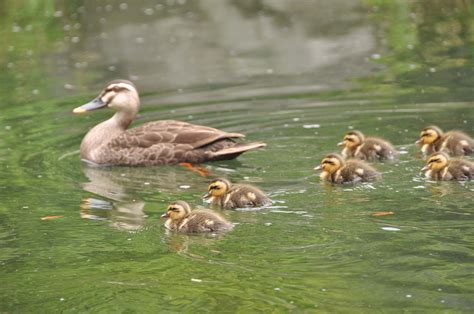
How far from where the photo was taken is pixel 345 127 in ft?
40.6

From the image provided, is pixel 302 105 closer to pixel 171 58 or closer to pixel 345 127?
pixel 345 127

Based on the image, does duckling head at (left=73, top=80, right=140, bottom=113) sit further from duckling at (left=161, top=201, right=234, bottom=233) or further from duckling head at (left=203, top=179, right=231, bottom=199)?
duckling at (left=161, top=201, right=234, bottom=233)

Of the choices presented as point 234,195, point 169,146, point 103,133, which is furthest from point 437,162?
point 103,133

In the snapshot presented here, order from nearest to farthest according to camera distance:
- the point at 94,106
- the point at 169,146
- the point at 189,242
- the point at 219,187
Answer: the point at 189,242 → the point at 219,187 → the point at 169,146 → the point at 94,106

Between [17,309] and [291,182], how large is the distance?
339cm

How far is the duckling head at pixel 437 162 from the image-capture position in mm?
9945

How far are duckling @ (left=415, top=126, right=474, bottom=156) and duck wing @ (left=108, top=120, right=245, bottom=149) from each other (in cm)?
179

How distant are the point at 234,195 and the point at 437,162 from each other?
178 cm

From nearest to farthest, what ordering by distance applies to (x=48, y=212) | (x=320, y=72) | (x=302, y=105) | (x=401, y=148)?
(x=48, y=212) < (x=401, y=148) < (x=302, y=105) < (x=320, y=72)

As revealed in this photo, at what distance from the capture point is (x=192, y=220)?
891 cm

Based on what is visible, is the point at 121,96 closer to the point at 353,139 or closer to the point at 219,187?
the point at 353,139

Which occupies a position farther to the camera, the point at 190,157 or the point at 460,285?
the point at 190,157

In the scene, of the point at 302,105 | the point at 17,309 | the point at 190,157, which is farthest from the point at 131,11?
the point at 17,309

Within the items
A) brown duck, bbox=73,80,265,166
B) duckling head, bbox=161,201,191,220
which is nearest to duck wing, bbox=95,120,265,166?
brown duck, bbox=73,80,265,166
